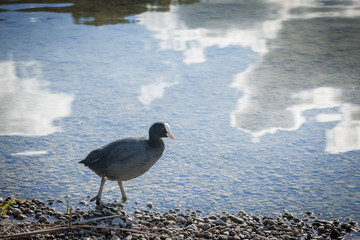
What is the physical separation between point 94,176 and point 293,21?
6929mm

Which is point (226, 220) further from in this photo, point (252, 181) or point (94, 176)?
point (94, 176)

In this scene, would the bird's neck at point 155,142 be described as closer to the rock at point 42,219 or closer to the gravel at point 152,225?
the gravel at point 152,225

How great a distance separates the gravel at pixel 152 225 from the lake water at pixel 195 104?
18 cm

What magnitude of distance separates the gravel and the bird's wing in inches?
14.3

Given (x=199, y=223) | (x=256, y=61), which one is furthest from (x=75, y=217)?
(x=256, y=61)

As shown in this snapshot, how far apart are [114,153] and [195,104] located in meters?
2.35

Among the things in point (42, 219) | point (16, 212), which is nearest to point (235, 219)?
point (42, 219)

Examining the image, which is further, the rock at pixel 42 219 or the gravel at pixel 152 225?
the rock at pixel 42 219

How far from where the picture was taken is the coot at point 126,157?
393 cm

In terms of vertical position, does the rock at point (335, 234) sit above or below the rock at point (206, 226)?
below

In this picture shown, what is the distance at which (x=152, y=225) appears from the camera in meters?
3.62

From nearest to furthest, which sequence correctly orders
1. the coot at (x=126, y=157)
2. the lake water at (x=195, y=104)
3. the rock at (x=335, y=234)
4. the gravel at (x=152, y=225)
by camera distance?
the gravel at (x=152, y=225) < the rock at (x=335, y=234) < the coot at (x=126, y=157) < the lake water at (x=195, y=104)

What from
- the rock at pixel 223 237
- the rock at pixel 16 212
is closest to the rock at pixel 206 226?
the rock at pixel 223 237

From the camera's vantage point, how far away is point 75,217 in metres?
3.75
